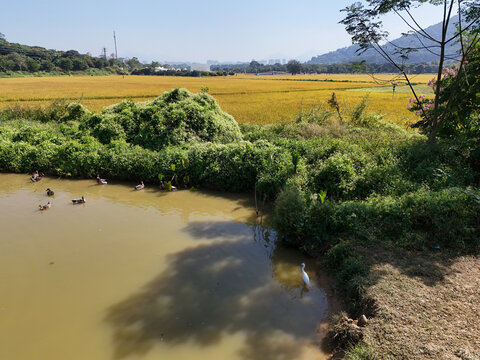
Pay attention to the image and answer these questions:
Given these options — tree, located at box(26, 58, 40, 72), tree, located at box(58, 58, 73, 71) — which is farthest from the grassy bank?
tree, located at box(58, 58, 73, 71)

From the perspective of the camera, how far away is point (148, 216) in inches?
292

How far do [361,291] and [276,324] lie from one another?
1279mm

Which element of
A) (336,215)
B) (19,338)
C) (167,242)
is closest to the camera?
(19,338)

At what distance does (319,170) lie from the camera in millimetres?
7660

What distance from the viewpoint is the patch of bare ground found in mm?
3303

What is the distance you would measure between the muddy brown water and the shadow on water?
0.02m

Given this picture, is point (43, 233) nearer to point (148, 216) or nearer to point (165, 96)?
point (148, 216)

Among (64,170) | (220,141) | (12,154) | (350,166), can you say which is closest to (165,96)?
(220,141)

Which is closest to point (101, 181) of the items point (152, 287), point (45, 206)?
point (45, 206)

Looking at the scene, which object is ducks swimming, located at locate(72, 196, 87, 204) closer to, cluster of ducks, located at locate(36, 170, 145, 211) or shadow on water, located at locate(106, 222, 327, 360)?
cluster of ducks, located at locate(36, 170, 145, 211)

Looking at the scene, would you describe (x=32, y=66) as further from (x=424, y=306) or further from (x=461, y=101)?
(x=424, y=306)

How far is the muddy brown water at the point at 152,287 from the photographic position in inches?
153

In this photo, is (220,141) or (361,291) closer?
(361,291)

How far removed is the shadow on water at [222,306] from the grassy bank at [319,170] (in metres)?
0.62
